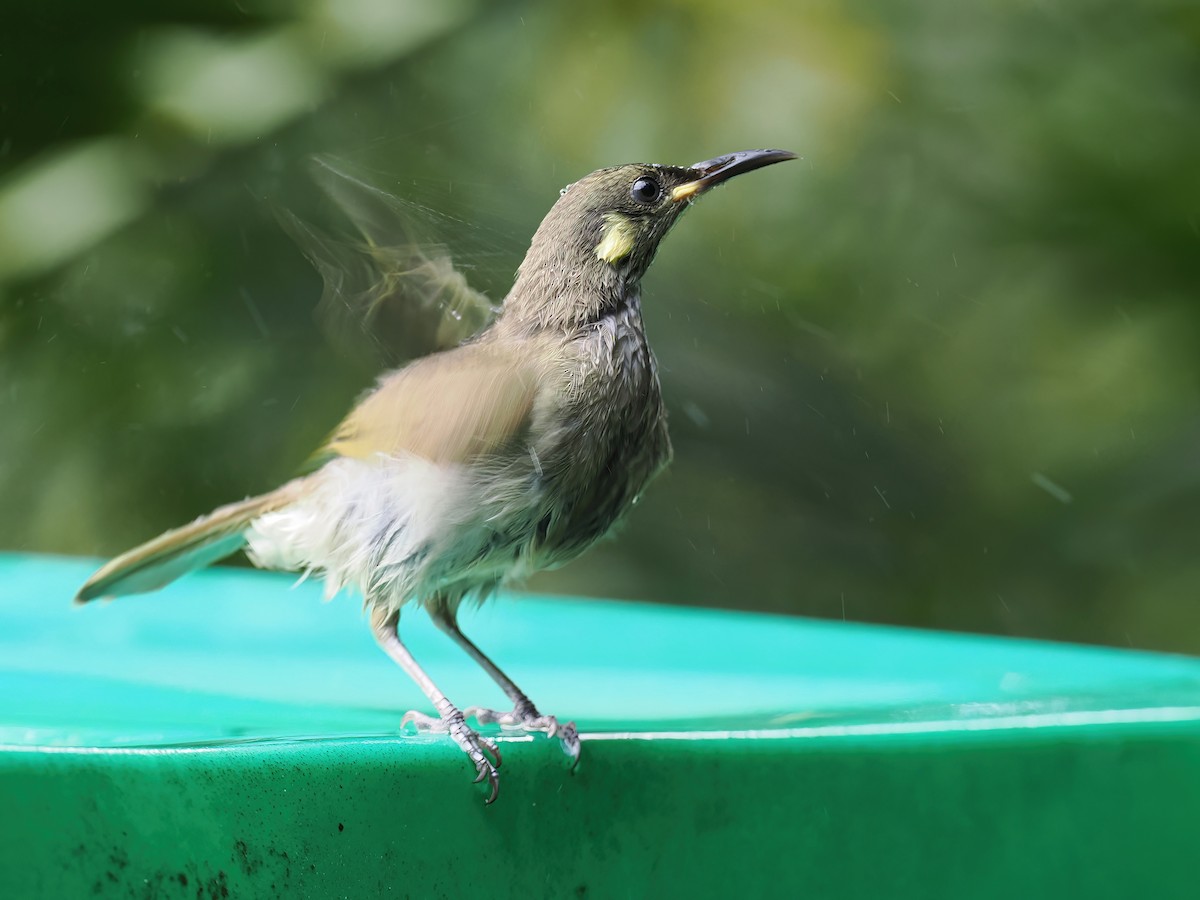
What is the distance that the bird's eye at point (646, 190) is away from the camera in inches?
118

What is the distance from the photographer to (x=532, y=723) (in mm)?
2584

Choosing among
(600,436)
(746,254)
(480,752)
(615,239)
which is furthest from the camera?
(746,254)

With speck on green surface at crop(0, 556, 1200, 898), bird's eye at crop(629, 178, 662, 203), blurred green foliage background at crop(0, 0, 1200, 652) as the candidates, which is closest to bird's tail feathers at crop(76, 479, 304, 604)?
speck on green surface at crop(0, 556, 1200, 898)

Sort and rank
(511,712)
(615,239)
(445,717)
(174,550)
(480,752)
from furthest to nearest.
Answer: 1. (174,550)
2. (615,239)
3. (511,712)
4. (445,717)
5. (480,752)

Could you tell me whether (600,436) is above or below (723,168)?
below

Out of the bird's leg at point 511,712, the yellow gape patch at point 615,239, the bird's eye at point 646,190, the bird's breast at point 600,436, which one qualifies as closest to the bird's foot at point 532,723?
the bird's leg at point 511,712

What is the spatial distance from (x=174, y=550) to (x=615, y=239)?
1.20 metres

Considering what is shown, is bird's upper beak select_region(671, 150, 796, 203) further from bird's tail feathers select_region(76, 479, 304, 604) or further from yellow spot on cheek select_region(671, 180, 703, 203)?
bird's tail feathers select_region(76, 479, 304, 604)

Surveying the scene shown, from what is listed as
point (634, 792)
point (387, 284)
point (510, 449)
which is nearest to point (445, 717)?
point (634, 792)

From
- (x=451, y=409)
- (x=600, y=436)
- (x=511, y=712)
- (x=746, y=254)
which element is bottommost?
(x=746, y=254)

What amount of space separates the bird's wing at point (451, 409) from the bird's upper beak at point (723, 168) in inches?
21.6

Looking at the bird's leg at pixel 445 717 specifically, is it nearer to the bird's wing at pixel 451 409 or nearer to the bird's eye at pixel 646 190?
the bird's wing at pixel 451 409

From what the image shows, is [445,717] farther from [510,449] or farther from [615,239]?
[615,239]

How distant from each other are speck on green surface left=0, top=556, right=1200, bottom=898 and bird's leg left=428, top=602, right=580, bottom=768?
0.03 metres
